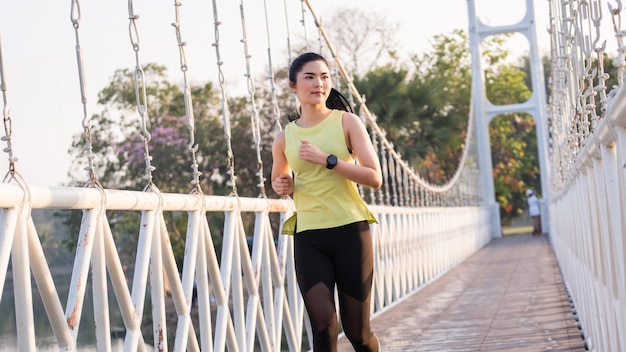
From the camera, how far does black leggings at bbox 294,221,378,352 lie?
333 centimetres

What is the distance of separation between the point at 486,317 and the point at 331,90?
4038mm

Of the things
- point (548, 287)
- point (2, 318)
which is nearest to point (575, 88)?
point (548, 287)

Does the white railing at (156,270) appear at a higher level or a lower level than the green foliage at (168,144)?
lower

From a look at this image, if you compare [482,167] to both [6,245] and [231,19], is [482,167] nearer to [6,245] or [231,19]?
[231,19]

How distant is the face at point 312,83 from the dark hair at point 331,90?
0.04ft

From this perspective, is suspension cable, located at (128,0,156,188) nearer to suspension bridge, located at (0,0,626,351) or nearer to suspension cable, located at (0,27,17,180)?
suspension bridge, located at (0,0,626,351)

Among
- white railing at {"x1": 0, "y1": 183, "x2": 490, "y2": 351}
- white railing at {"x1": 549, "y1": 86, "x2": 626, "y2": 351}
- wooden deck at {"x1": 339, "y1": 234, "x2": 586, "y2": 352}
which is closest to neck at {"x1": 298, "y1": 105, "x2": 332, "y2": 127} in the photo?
white railing at {"x1": 0, "y1": 183, "x2": 490, "y2": 351}

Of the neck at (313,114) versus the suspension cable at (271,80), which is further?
the suspension cable at (271,80)

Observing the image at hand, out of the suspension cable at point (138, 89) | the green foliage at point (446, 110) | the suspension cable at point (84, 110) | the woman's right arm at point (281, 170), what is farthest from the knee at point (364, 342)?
the green foliage at point (446, 110)

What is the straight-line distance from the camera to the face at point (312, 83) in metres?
3.45

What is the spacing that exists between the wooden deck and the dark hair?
2.08 m

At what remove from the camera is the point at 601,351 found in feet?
13.8

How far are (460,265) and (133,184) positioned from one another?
5006 mm

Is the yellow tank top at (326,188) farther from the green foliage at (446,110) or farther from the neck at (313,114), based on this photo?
the green foliage at (446,110)
